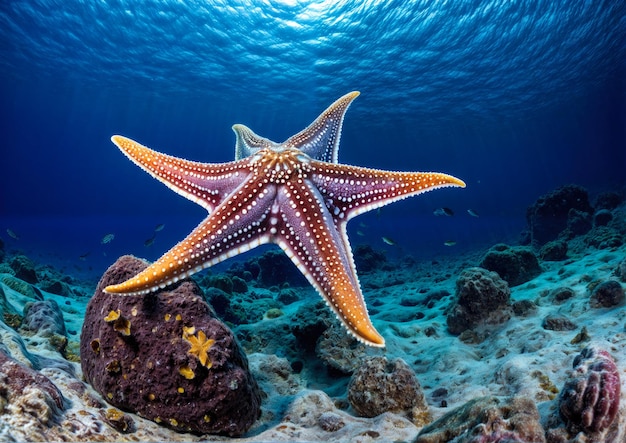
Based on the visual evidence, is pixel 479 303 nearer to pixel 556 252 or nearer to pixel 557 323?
pixel 557 323

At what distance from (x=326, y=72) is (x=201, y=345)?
121 feet

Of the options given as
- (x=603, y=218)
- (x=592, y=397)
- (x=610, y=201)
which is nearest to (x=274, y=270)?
(x=603, y=218)

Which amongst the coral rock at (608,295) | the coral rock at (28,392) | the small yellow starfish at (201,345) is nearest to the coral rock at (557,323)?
the coral rock at (608,295)

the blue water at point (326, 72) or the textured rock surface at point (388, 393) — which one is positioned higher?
the blue water at point (326, 72)

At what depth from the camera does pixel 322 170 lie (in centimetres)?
446

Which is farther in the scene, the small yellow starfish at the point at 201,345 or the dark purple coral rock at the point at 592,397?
the small yellow starfish at the point at 201,345

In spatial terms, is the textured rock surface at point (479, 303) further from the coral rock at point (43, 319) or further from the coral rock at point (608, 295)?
the coral rock at point (43, 319)

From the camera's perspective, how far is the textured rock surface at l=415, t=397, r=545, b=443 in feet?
9.75

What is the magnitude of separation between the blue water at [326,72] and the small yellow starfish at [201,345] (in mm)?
13713

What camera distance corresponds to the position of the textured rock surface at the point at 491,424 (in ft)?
9.75

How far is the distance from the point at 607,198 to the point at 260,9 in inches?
1101

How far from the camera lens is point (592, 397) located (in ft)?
10.2

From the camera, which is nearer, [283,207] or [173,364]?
[173,364]

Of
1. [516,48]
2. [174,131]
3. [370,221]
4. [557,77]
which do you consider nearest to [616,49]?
[557,77]
